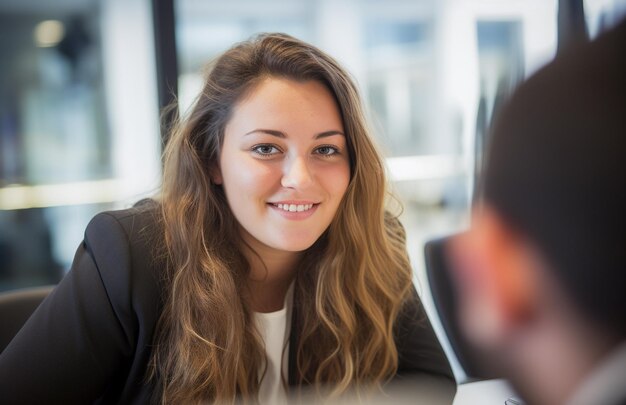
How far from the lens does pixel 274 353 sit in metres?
1.28

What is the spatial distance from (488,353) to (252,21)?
2.74 metres

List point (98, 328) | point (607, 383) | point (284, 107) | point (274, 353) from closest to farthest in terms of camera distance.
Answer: point (607, 383) < point (98, 328) < point (284, 107) < point (274, 353)

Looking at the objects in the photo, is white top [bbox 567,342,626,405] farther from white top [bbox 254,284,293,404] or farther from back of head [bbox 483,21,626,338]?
white top [bbox 254,284,293,404]

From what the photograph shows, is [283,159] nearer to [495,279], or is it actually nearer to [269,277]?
[269,277]

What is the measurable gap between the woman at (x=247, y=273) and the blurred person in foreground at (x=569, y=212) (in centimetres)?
93

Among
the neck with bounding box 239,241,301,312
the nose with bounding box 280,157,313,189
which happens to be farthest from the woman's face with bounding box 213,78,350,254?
the neck with bounding box 239,241,301,312

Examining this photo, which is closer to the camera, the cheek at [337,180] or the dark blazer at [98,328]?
the dark blazer at [98,328]

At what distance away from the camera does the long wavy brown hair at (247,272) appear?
1.15 m

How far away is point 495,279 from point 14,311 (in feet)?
4.10

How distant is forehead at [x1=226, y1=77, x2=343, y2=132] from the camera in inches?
46.5

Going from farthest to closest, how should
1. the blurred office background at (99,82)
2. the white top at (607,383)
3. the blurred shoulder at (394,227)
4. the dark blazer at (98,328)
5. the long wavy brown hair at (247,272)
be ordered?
1. the blurred office background at (99,82)
2. the blurred shoulder at (394,227)
3. the long wavy brown hair at (247,272)
4. the dark blazer at (98,328)
5. the white top at (607,383)

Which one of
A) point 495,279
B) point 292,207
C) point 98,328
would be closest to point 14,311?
point 98,328

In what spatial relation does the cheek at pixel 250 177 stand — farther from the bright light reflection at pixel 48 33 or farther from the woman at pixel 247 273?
the bright light reflection at pixel 48 33

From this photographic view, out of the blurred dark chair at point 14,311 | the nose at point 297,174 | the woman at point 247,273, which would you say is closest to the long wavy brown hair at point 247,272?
the woman at point 247,273
